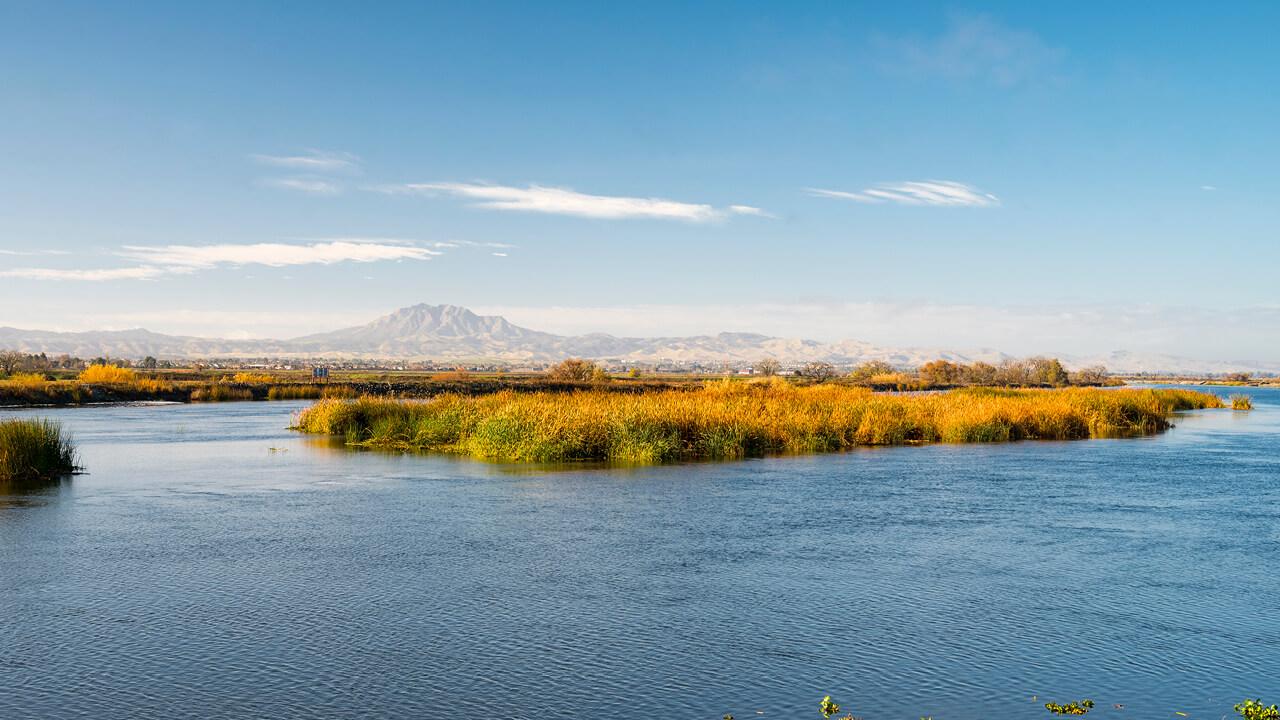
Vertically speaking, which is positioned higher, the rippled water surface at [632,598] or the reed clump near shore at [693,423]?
the reed clump near shore at [693,423]

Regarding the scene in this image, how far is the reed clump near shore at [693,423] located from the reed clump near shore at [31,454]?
10.2m

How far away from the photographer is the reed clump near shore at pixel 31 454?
77.1 ft

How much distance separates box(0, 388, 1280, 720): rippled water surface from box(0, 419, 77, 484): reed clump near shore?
155cm

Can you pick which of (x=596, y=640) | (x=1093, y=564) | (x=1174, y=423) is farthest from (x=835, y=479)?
(x=1174, y=423)

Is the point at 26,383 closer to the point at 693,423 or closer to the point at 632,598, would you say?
the point at 693,423

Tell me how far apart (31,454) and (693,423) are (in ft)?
56.5

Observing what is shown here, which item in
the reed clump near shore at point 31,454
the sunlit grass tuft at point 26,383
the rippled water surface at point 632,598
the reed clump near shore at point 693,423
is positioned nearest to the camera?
the rippled water surface at point 632,598

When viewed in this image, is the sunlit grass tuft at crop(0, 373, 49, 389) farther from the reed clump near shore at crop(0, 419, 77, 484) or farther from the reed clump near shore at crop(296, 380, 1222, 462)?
the reed clump near shore at crop(0, 419, 77, 484)

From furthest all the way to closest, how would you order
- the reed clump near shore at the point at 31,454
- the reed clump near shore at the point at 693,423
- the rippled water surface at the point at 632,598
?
the reed clump near shore at the point at 693,423 < the reed clump near shore at the point at 31,454 < the rippled water surface at the point at 632,598

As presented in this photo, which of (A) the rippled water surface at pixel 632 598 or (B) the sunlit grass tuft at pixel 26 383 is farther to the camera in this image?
(B) the sunlit grass tuft at pixel 26 383

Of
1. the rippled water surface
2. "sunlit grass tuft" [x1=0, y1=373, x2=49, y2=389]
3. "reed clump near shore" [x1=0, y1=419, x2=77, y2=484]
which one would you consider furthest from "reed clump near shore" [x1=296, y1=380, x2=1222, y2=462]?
"sunlit grass tuft" [x1=0, y1=373, x2=49, y2=389]

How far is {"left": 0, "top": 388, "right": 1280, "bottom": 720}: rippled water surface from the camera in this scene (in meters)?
9.06

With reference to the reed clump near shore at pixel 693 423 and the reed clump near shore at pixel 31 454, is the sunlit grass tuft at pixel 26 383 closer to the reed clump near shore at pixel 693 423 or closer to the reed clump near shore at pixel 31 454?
the reed clump near shore at pixel 693 423

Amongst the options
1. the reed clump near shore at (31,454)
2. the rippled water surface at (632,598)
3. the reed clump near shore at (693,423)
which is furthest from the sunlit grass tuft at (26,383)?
the rippled water surface at (632,598)
